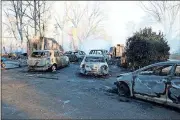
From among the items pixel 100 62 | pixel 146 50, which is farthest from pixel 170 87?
pixel 146 50

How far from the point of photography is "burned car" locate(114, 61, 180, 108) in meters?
7.70

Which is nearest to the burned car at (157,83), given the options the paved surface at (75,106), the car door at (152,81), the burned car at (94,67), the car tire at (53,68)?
the car door at (152,81)

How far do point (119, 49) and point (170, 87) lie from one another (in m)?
29.9

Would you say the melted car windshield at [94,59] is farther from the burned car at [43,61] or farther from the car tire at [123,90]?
the car tire at [123,90]

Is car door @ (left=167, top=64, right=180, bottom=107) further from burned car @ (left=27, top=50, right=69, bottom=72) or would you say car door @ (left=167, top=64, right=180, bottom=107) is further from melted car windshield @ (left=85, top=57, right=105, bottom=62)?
A: burned car @ (left=27, top=50, right=69, bottom=72)

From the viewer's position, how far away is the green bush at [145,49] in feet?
62.8

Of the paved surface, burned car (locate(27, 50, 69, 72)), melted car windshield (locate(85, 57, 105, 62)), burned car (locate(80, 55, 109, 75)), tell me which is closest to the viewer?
the paved surface

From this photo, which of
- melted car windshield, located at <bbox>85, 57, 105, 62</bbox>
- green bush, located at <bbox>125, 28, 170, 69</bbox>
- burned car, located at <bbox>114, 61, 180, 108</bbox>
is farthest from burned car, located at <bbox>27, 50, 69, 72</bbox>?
burned car, located at <bbox>114, 61, 180, 108</bbox>

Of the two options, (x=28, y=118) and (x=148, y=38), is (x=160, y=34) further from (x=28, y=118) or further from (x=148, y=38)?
(x=28, y=118)

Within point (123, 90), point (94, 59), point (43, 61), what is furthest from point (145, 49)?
point (123, 90)

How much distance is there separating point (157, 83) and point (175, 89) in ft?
2.32

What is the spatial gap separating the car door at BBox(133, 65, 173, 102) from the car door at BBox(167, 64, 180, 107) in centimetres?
20

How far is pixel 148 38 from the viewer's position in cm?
1962

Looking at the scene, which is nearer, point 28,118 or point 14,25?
point 28,118
